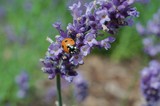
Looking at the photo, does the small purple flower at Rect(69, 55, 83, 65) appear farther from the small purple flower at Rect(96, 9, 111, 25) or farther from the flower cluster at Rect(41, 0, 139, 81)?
the small purple flower at Rect(96, 9, 111, 25)

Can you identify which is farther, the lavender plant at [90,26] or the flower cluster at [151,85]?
the flower cluster at [151,85]

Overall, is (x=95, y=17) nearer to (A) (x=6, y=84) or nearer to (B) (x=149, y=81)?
(B) (x=149, y=81)

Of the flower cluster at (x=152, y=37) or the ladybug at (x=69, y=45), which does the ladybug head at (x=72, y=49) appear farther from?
the flower cluster at (x=152, y=37)

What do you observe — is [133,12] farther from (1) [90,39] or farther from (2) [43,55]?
(2) [43,55]

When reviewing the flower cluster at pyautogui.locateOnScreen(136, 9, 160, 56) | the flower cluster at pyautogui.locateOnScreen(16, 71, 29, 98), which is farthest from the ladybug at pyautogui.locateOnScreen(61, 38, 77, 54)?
the flower cluster at pyautogui.locateOnScreen(16, 71, 29, 98)

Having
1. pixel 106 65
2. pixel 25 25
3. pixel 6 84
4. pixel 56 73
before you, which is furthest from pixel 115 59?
pixel 56 73

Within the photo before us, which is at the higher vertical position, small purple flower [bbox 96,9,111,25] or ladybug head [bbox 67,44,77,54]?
small purple flower [bbox 96,9,111,25]

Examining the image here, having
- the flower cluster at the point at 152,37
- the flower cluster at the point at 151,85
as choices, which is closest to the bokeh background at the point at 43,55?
the flower cluster at the point at 152,37
